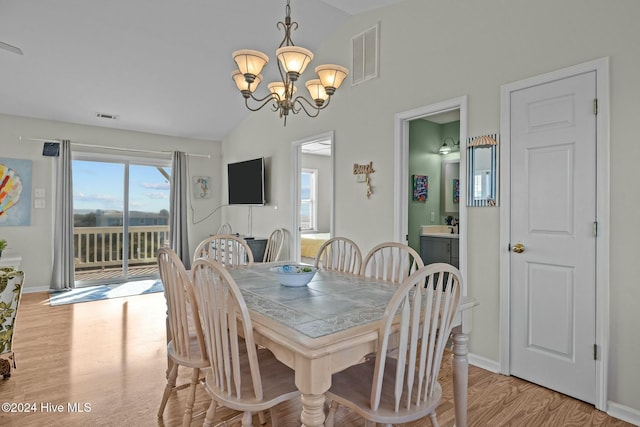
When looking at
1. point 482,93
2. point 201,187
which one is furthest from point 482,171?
point 201,187

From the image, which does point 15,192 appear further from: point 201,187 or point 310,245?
point 310,245

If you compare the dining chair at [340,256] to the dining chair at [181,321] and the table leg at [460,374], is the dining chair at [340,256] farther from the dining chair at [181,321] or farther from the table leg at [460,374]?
the dining chair at [181,321]

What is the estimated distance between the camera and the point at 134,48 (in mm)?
4027

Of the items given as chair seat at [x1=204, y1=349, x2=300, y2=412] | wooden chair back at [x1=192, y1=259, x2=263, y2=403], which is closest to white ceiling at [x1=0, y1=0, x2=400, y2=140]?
wooden chair back at [x1=192, y1=259, x2=263, y2=403]

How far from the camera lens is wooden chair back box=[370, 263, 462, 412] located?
137 cm

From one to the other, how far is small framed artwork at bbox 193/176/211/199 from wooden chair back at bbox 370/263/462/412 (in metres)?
5.63

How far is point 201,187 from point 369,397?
5711 millimetres

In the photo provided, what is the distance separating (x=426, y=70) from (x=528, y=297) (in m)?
2.07

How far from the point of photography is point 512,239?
2742mm

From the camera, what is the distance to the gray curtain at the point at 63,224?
5.18 m

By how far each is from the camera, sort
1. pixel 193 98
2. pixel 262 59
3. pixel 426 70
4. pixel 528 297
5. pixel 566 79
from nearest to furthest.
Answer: pixel 262 59 < pixel 566 79 < pixel 528 297 < pixel 426 70 < pixel 193 98

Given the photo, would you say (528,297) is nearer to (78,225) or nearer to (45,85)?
(45,85)

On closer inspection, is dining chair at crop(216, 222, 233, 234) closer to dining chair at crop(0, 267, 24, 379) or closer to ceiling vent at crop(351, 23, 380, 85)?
ceiling vent at crop(351, 23, 380, 85)

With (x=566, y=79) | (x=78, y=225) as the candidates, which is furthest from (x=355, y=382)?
(x=78, y=225)
